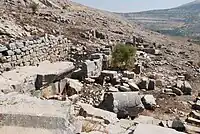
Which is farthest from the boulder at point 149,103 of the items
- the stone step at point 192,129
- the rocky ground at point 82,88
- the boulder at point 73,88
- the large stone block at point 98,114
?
the large stone block at point 98,114

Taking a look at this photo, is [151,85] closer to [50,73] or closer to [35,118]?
[50,73]

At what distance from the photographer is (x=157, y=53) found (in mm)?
20453

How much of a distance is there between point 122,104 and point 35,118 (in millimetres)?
4133

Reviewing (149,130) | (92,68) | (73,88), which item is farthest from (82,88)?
(149,130)

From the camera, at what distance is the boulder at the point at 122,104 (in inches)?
338

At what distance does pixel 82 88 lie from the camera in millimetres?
10758

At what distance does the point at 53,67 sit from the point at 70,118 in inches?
277

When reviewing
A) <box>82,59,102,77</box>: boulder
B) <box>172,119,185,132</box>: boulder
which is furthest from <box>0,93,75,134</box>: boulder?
<box>82,59,102,77</box>: boulder

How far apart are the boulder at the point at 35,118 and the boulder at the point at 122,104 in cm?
340

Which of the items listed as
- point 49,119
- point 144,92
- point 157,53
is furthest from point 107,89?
point 157,53

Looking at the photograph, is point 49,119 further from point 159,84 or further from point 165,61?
point 165,61

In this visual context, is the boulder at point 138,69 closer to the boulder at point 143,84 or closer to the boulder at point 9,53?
the boulder at point 143,84

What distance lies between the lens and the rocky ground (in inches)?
202

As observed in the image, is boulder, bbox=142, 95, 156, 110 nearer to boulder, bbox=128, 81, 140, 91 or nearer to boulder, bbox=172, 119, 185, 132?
boulder, bbox=128, 81, 140, 91
